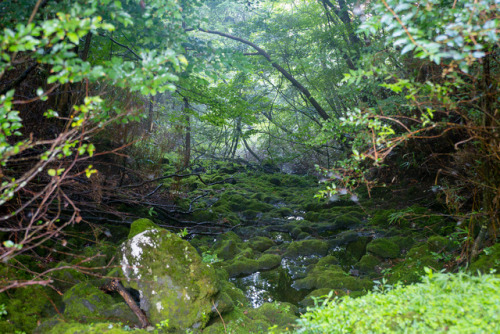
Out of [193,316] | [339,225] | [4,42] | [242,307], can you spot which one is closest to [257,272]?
[242,307]

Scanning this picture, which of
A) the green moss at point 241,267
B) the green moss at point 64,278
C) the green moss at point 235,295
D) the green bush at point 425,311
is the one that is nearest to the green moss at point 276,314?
the green moss at point 235,295

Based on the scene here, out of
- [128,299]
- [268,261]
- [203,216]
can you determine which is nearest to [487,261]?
[268,261]

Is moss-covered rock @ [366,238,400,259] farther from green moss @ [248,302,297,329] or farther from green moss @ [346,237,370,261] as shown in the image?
green moss @ [248,302,297,329]

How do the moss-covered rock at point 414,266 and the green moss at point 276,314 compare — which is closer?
the green moss at point 276,314

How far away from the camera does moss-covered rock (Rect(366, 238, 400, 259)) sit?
6025mm

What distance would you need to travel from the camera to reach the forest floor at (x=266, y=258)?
3.48 meters

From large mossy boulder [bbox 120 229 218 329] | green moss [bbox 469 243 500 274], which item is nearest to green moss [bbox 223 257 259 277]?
large mossy boulder [bbox 120 229 218 329]

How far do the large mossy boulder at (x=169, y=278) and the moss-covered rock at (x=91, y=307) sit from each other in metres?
0.22

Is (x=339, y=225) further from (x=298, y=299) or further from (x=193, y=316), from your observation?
(x=193, y=316)

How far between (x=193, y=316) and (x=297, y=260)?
130 inches

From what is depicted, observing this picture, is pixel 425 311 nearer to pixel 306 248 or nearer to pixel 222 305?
pixel 222 305

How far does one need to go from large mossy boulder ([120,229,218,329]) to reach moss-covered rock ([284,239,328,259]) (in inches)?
121

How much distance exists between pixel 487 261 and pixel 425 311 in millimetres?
1549

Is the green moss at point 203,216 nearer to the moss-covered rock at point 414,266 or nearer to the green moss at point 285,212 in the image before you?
the green moss at point 285,212
